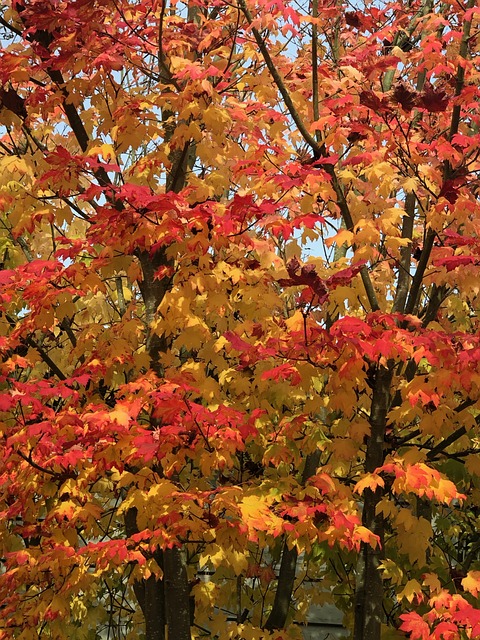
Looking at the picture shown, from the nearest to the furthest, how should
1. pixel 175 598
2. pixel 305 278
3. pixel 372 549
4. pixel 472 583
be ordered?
pixel 305 278, pixel 472 583, pixel 372 549, pixel 175 598

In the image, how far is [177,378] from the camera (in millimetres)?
4352

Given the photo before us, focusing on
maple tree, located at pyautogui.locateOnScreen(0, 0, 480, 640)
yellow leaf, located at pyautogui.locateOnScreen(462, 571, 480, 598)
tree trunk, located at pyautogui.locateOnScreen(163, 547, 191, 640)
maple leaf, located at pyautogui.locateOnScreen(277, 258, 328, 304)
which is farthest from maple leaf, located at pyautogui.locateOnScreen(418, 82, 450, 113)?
tree trunk, located at pyautogui.locateOnScreen(163, 547, 191, 640)

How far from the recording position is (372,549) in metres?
4.71

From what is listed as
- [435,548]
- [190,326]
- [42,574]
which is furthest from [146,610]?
[435,548]

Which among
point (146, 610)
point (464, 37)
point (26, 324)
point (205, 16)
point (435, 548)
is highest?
point (205, 16)

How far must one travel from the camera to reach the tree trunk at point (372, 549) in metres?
4.72

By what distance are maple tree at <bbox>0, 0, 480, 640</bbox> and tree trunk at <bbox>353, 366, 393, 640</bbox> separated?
0.05 ft

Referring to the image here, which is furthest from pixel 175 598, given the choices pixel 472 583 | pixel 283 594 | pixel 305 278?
pixel 305 278

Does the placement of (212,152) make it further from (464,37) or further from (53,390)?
(53,390)

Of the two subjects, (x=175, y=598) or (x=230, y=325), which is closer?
(x=175, y=598)

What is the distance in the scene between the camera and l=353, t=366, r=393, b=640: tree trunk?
472 cm

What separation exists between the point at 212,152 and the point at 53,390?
237cm

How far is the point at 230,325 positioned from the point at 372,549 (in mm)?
2088

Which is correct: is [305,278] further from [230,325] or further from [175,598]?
[175,598]
